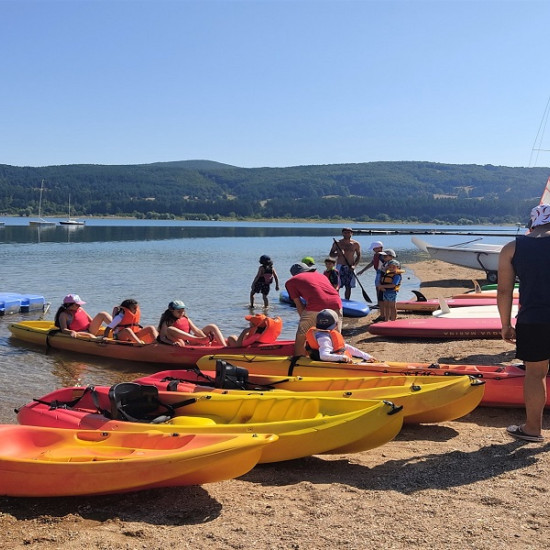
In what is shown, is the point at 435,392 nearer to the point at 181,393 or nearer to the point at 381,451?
the point at 381,451

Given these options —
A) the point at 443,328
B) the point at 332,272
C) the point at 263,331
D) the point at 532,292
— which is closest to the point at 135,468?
the point at 532,292

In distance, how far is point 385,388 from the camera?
670 cm

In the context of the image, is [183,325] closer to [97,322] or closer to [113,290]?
[97,322]

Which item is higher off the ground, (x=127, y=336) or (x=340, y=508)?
(x=127, y=336)

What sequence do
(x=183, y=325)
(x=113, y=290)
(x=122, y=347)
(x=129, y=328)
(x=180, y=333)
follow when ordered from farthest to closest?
(x=113, y=290) → (x=129, y=328) → (x=122, y=347) → (x=183, y=325) → (x=180, y=333)

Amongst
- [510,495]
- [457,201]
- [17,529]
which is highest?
[457,201]

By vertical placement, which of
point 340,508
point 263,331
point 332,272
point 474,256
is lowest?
point 340,508

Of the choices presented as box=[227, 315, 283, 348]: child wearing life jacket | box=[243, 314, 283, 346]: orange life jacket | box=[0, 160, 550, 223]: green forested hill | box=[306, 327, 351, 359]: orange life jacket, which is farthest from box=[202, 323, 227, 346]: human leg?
box=[0, 160, 550, 223]: green forested hill

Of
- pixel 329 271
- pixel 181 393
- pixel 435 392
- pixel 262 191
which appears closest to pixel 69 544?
pixel 181 393

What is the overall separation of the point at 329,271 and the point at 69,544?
33.9ft

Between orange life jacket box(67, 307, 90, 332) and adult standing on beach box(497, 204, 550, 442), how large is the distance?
342 inches

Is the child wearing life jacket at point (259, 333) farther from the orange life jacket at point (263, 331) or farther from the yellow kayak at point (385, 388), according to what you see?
the yellow kayak at point (385, 388)

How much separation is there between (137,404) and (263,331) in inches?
155

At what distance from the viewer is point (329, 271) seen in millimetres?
14023
